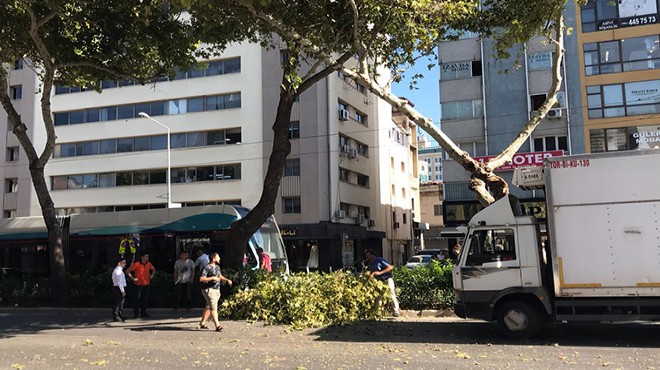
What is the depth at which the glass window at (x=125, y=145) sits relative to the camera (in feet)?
129

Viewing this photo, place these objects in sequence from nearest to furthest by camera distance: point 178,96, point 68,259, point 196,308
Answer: point 196,308, point 68,259, point 178,96

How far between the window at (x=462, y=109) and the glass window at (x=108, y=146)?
2397 cm

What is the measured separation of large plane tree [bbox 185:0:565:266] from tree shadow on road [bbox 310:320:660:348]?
292 cm

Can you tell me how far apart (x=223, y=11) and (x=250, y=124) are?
23.4m

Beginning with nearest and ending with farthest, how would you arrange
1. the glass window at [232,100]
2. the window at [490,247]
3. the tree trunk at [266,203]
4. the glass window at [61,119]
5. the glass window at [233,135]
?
the window at [490,247] → the tree trunk at [266,203] → the glass window at [233,135] → the glass window at [232,100] → the glass window at [61,119]

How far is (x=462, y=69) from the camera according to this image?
1234 inches

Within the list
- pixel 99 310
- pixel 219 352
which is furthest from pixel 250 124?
pixel 219 352

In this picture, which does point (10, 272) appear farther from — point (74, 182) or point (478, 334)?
point (74, 182)

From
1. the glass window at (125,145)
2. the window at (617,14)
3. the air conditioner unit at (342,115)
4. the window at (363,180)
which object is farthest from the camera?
the window at (363,180)

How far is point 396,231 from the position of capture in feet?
160

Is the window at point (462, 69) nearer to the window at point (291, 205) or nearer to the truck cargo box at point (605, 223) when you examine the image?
the window at point (291, 205)

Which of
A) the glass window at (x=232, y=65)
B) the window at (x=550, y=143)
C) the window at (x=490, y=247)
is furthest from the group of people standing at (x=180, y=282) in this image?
the glass window at (x=232, y=65)

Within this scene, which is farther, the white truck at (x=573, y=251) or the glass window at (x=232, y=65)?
the glass window at (x=232, y=65)

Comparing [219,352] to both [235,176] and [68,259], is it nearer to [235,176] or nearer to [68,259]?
[68,259]
